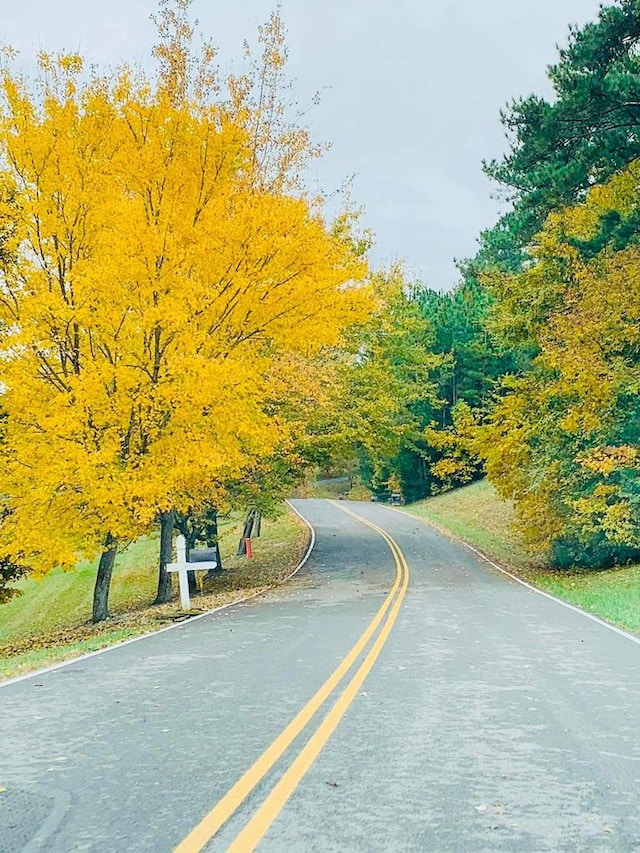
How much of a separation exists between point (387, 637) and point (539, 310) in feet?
43.4

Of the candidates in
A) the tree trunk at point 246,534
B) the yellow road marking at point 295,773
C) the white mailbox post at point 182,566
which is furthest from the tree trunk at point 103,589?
the tree trunk at point 246,534

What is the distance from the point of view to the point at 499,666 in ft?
29.7

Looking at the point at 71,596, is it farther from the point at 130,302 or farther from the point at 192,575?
the point at 130,302

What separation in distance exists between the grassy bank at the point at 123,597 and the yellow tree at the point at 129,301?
6.11 ft

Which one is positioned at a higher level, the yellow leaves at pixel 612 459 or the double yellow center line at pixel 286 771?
the yellow leaves at pixel 612 459

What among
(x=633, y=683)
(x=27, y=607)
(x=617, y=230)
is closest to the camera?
(x=633, y=683)

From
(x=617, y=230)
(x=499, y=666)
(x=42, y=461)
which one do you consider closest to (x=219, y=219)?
(x=42, y=461)

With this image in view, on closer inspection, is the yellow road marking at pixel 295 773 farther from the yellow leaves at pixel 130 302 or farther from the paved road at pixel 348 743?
the yellow leaves at pixel 130 302

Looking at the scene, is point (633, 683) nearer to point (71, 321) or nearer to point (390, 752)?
point (390, 752)

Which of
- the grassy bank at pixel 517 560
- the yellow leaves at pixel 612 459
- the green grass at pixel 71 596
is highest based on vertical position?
the yellow leaves at pixel 612 459

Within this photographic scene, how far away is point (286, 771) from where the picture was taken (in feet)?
16.6

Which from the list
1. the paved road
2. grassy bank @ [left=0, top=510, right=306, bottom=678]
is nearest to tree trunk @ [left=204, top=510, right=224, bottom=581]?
grassy bank @ [left=0, top=510, right=306, bottom=678]

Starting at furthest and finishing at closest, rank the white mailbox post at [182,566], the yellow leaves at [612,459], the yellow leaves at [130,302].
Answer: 1. the yellow leaves at [612,459]
2. the white mailbox post at [182,566]
3. the yellow leaves at [130,302]

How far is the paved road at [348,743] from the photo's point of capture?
4.14 meters
